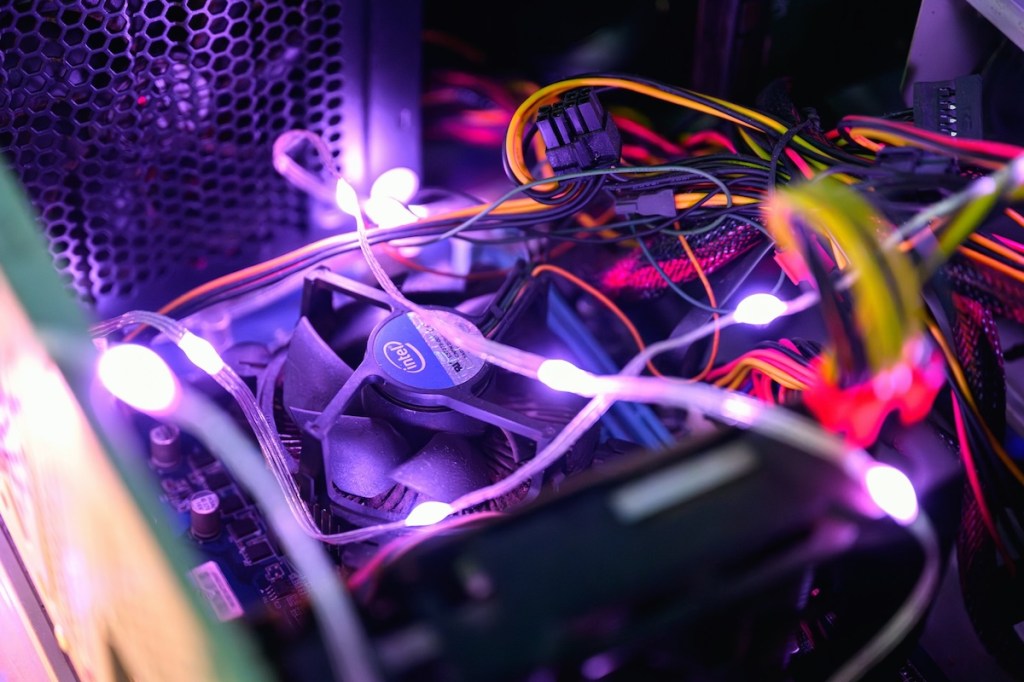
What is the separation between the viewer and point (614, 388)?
0.50m

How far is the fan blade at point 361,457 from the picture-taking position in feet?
2.31

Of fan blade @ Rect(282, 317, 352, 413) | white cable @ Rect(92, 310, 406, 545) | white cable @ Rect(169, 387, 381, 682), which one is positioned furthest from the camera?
fan blade @ Rect(282, 317, 352, 413)

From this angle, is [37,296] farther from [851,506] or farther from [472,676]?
[851,506]

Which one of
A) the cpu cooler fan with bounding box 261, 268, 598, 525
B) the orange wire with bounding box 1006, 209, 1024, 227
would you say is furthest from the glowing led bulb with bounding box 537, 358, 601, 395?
the orange wire with bounding box 1006, 209, 1024, 227

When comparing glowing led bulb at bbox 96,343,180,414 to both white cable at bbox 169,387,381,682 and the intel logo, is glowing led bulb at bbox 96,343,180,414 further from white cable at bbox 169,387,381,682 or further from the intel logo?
the intel logo

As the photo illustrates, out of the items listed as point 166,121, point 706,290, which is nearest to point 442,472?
point 706,290

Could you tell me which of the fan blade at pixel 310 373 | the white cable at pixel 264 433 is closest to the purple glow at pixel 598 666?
the white cable at pixel 264 433

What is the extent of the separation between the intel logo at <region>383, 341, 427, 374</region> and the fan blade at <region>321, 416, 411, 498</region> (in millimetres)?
50

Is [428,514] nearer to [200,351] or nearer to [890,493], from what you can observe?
[200,351]

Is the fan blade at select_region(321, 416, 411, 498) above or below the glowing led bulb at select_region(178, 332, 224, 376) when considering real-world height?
below

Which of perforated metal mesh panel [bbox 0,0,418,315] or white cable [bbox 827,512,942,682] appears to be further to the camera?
perforated metal mesh panel [bbox 0,0,418,315]

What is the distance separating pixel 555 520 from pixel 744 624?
115 mm

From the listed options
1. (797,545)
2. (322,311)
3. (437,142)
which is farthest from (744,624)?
(437,142)

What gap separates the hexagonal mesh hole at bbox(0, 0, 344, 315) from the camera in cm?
73
